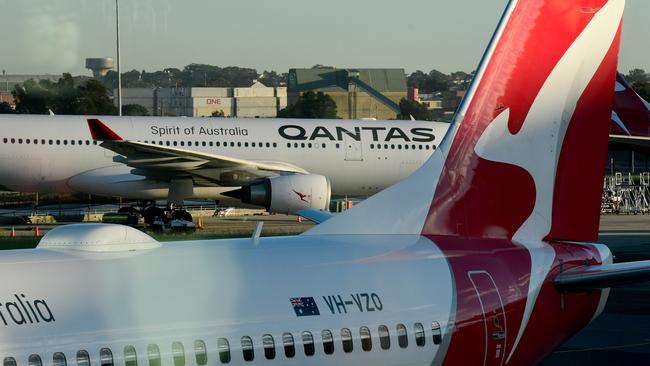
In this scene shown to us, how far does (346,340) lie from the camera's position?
1057cm

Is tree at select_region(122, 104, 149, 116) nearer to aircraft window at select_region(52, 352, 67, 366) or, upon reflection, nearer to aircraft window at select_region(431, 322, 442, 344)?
aircraft window at select_region(431, 322, 442, 344)

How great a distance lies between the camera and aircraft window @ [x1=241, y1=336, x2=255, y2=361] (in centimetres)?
977

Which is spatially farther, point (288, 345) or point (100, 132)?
point (100, 132)

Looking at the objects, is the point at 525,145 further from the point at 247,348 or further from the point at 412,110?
the point at 412,110

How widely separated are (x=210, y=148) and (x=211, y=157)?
214 centimetres

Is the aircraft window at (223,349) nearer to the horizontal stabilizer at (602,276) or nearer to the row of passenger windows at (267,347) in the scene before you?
the row of passenger windows at (267,347)

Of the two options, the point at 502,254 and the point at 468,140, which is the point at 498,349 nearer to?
the point at 502,254

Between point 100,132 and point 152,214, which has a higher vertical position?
point 100,132

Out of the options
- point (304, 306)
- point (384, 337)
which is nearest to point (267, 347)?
point (304, 306)

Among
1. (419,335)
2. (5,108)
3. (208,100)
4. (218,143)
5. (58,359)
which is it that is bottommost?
(208,100)

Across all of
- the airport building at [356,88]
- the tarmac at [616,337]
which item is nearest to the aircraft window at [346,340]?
the tarmac at [616,337]

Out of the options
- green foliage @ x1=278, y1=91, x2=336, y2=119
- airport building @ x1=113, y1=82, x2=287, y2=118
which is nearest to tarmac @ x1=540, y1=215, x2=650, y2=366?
green foliage @ x1=278, y1=91, x2=336, y2=119

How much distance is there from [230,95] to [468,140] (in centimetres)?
12643

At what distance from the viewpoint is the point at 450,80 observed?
185 metres
